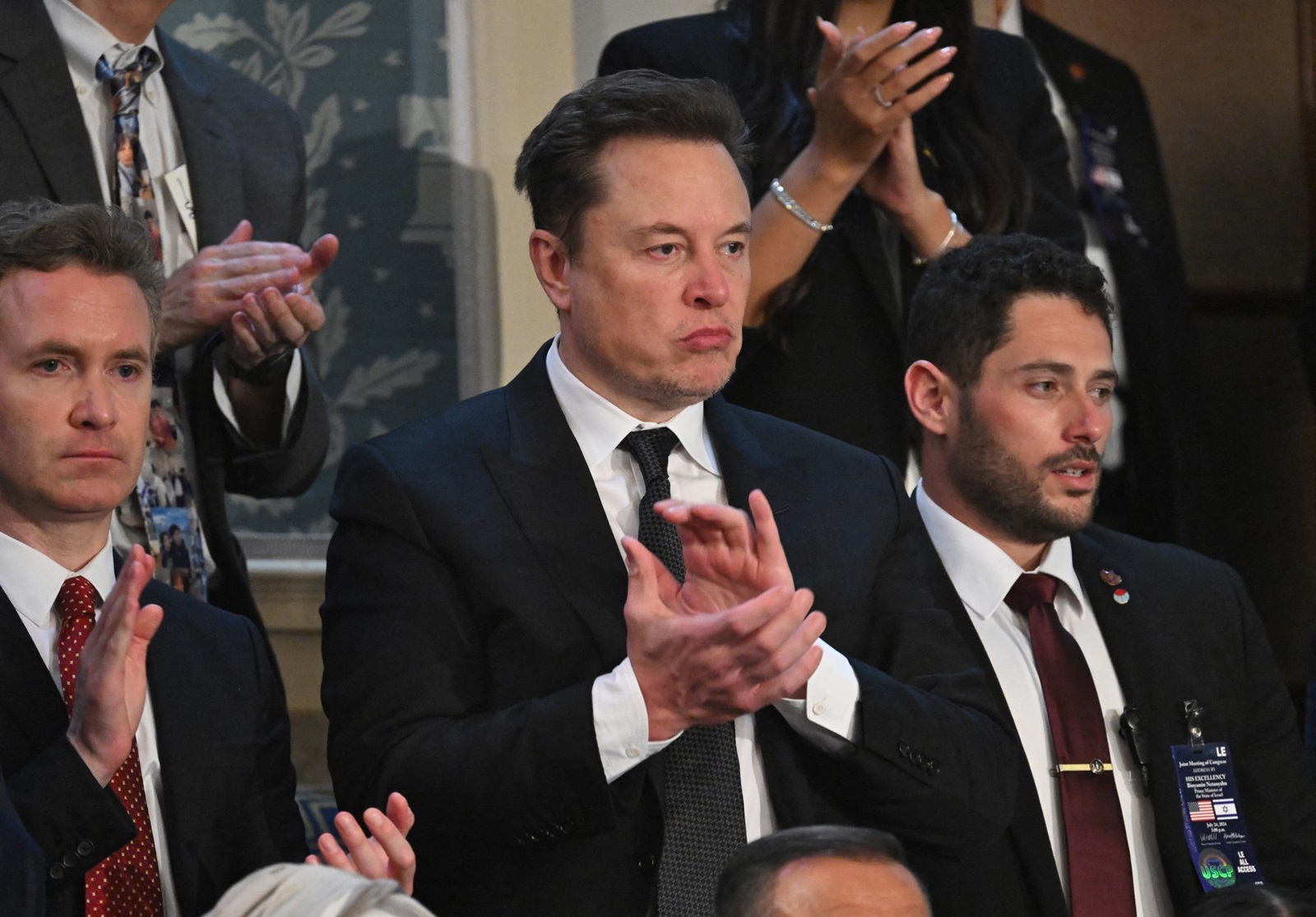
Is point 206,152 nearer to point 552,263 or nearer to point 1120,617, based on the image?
point 552,263

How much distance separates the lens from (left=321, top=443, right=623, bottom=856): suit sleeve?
6.86 feet

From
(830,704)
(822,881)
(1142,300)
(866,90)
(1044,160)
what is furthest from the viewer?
(1142,300)

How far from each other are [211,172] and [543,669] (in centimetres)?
117

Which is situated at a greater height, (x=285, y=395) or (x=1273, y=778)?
(x=285, y=395)

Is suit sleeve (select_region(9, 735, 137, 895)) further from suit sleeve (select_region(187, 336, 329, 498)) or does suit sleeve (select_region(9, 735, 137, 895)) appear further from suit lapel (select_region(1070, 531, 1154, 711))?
suit lapel (select_region(1070, 531, 1154, 711))

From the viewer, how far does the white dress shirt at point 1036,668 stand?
8.55 feet

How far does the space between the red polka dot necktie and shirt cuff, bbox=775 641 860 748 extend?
76cm

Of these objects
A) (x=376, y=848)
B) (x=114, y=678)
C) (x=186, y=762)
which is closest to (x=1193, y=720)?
(x=376, y=848)

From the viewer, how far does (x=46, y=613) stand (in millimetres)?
2318

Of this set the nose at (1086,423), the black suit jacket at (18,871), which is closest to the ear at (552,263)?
the nose at (1086,423)

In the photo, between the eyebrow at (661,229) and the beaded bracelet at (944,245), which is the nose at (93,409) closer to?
the eyebrow at (661,229)

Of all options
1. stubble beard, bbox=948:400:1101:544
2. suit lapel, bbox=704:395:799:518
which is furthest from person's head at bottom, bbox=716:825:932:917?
stubble beard, bbox=948:400:1101:544

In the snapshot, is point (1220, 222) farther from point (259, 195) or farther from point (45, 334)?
point (45, 334)

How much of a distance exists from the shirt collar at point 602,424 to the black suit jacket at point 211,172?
672 millimetres
